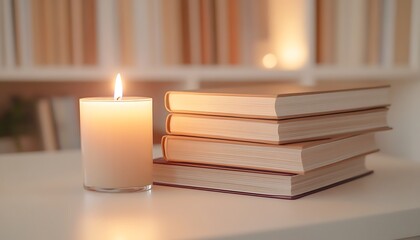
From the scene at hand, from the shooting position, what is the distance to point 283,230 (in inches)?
23.1

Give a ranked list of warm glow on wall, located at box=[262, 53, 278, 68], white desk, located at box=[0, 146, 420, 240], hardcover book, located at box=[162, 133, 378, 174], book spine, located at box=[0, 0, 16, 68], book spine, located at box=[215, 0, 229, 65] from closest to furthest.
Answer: white desk, located at box=[0, 146, 420, 240], hardcover book, located at box=[162, 133, 378, 174], book spine, located at box=[0, 0, 16, 68], book spine, located at box=[215, 0, 229, 65], warm glow on wall, located at box=[262, 53, 278, 68]

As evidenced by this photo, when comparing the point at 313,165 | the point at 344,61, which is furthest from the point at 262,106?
the point at 344,61

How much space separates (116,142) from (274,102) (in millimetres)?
187

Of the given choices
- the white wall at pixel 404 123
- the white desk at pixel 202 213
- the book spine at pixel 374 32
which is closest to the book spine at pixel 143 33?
the book spine at pixel 374 32

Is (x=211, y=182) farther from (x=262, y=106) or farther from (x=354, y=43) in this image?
(x=354, y=43)

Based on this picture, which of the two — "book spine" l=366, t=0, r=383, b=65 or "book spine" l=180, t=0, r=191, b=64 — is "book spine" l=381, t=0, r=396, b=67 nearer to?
"book spine" l=366, t=0, r=383, b=65

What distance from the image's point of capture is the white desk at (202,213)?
1.90ft

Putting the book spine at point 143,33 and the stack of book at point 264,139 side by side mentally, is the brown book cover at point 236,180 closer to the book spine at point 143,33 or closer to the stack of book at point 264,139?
the stack of book at point 264,139

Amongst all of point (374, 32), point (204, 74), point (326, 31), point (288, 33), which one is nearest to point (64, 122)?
point (204, 74)

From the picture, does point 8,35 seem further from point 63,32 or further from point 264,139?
point 264,139

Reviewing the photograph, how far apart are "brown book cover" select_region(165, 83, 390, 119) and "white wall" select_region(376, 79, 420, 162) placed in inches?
45.1

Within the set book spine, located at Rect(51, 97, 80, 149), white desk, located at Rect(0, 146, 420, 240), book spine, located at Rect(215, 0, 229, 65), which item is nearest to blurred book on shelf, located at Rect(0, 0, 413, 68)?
book spine, located at Rect(215, 0, 229, 65)

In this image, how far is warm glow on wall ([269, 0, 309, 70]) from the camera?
6.04 feet

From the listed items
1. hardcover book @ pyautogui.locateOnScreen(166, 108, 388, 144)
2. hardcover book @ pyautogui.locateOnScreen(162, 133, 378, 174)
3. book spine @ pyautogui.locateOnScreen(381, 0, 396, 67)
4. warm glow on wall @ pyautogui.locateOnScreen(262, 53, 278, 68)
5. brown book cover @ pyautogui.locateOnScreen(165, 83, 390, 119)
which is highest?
book spine @ pyautogui.locateOnScreen(381, 0, 396, 67)
